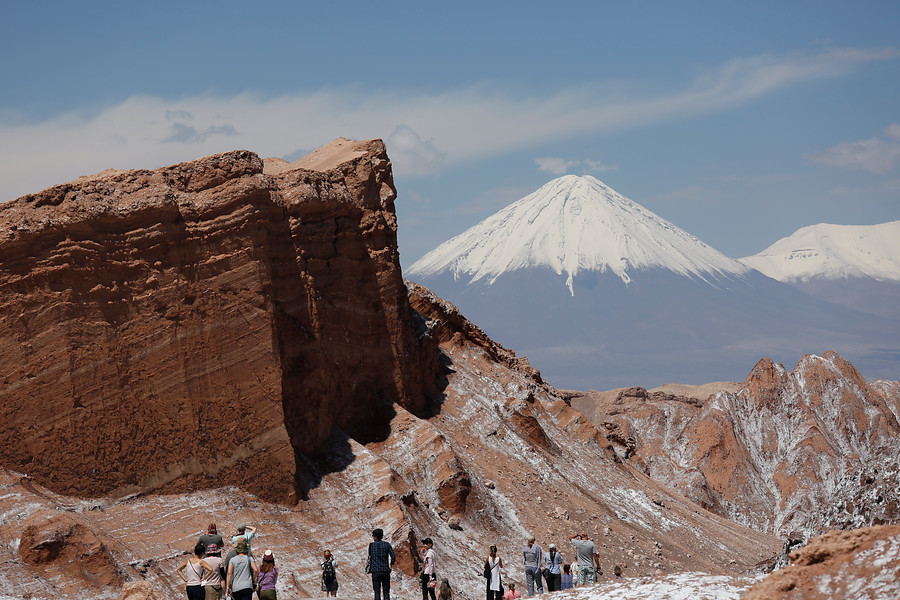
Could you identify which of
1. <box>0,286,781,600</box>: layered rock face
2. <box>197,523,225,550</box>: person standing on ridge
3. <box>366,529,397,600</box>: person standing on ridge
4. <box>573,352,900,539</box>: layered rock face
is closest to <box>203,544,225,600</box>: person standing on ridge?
<box>197,523,225,550</box>: person standing on ridge

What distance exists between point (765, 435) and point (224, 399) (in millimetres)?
55482

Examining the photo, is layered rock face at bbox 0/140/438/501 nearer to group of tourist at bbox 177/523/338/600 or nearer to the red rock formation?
group of tourist at bbox 177/523/338/600

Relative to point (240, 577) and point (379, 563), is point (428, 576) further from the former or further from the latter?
point (240, 577)

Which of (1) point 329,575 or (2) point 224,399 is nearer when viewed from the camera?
(1) point 329,575

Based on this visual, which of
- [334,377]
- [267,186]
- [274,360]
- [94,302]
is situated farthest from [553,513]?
[94,302]

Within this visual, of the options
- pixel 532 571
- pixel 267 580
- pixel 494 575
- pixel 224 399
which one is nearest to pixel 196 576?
pixel 267 580

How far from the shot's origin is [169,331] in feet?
93.0

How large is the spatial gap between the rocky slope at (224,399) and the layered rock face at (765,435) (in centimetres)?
3180

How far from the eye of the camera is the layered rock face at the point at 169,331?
86.6 ft

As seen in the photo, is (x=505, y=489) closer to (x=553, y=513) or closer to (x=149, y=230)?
(x=553, y=513)

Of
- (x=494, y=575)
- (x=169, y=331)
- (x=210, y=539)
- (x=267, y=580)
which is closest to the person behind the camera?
(x=210, y=539)

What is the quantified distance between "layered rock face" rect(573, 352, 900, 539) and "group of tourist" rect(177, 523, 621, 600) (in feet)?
141

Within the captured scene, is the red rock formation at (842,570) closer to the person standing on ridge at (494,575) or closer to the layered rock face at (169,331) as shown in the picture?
the person standing on ridge at (494,575)

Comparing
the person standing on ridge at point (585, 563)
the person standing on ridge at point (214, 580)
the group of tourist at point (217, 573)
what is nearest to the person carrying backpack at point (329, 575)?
the group of tourist at point (217, 573)
